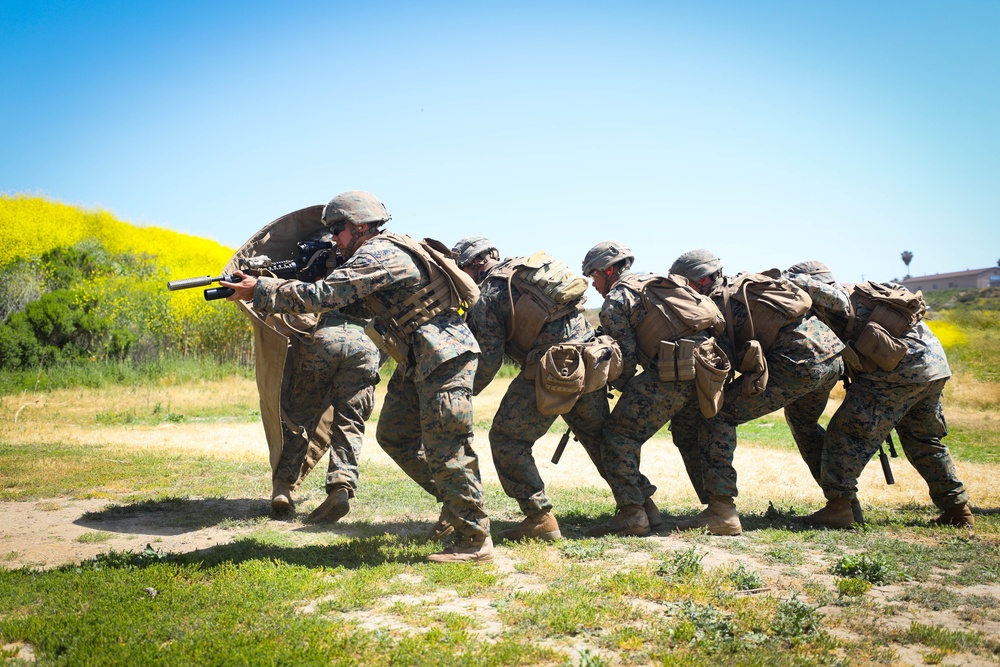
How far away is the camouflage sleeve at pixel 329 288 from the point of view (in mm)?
5402

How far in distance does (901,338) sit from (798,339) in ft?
3.43

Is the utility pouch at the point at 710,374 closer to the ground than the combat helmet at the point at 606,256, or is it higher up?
closer to the ground

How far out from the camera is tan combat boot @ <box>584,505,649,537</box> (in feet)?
21.7

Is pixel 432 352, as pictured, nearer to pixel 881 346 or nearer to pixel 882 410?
pixel 881 346

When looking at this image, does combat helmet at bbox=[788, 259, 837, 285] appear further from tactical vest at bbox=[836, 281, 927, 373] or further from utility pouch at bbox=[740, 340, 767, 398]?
utility pouch at bbox=[740, 340, 767, 398]

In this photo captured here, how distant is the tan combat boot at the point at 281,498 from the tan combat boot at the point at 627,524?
2.68 metres

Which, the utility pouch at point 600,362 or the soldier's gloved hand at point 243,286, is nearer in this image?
the soldier's gloved hand at point 243,286

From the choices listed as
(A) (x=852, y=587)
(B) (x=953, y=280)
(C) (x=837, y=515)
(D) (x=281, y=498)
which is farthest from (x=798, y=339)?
(B) (x=953, y=280)

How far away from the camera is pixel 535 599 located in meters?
4.65

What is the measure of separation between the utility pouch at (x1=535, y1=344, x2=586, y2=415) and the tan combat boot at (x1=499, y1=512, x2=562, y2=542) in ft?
2.90

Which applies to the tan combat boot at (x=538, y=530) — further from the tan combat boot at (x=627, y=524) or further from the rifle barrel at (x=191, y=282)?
the rifle barrel at (x=191, y=282)

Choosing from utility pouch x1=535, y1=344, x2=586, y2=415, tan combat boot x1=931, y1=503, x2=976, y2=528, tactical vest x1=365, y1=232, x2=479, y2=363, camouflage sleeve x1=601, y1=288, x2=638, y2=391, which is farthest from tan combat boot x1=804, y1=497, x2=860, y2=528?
tactical vest x1=365, y1=232, x2=479, y2=363

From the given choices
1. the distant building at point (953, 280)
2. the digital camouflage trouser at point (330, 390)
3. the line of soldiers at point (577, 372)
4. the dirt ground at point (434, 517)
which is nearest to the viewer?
the dirt ground at point (434, 517)

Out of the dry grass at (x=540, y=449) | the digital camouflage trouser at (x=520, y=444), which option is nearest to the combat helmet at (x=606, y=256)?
the digital camouflage trouser at (x=520, y=444)
